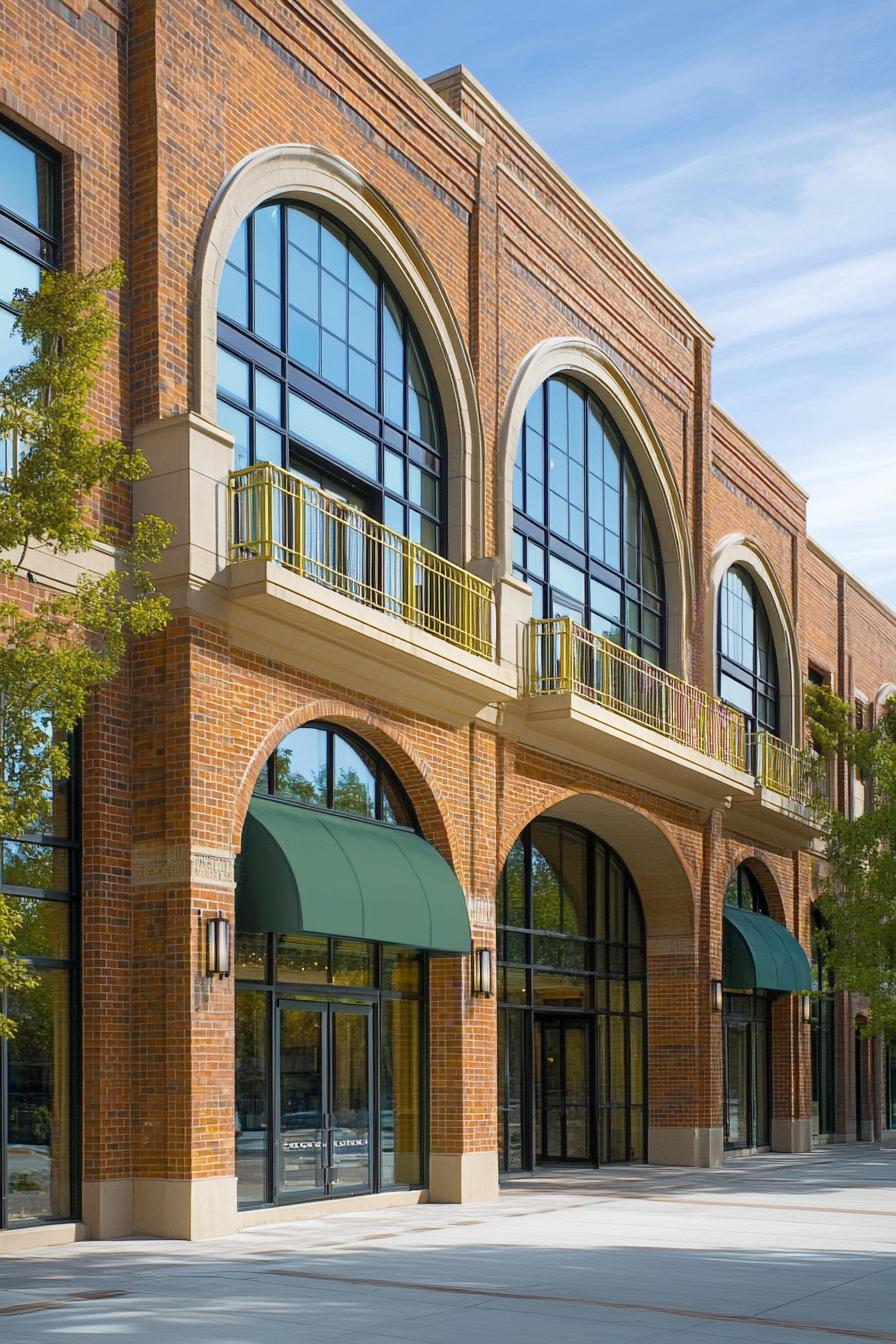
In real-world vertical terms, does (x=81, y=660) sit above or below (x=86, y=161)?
below

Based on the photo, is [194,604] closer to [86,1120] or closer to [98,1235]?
[86,1120]

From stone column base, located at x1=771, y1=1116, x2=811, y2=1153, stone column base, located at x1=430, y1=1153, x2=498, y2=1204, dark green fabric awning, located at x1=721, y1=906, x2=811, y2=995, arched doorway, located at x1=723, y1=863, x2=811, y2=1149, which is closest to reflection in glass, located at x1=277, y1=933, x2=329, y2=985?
stone column base, located at x1=430, y1=1153, x2=498, y2=1204

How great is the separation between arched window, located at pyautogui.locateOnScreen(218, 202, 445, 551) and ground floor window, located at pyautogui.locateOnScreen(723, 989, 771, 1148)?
13.4 meters

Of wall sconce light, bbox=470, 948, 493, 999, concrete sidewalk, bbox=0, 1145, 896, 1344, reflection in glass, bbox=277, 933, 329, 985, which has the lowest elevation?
concrete sidewalk, bbox=0, 1145, 896, 1344

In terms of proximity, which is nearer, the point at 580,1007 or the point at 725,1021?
the point at 580,1007

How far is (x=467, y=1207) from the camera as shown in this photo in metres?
19.7

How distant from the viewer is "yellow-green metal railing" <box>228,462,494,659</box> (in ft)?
56.0

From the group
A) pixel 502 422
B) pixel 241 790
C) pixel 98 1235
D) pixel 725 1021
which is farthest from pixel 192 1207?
pixel 725 1021

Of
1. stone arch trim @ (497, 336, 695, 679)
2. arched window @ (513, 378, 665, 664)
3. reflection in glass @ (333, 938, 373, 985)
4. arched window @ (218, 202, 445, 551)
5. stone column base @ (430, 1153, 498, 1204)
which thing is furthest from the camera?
arched window @ (513, 378, 665, 664)

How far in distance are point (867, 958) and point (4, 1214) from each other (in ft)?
61.7

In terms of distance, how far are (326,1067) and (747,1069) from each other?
15151 millimetres

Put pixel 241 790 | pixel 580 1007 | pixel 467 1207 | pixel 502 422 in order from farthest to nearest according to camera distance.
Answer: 1. pixel 580 1007
2. pixel 502 422
3. pixel 467 1207
4. pixel 241 790

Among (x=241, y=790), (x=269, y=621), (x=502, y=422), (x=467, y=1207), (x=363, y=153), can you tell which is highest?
(x=363, y=153)

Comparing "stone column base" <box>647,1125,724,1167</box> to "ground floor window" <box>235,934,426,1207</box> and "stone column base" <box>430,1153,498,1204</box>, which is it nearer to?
"stone column base" <box>430,1153,498,1204</box>
